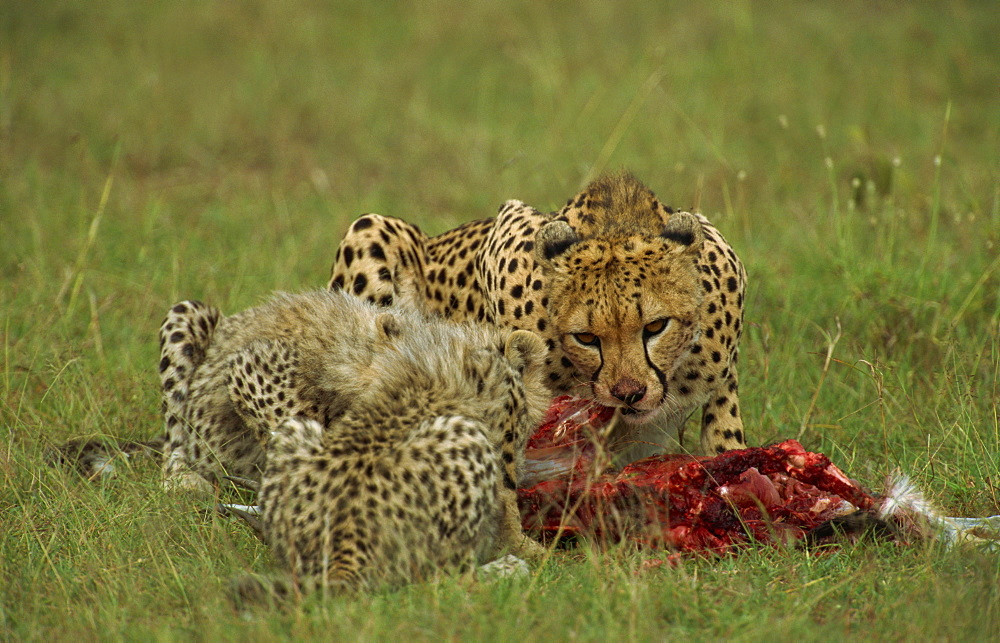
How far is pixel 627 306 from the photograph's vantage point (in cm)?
347

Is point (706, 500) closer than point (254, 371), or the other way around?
point (706, 500)

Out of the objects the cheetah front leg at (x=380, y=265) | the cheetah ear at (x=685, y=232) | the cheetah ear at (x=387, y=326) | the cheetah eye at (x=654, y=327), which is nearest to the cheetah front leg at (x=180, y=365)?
the cheetah front leg at (x=380, y=265)

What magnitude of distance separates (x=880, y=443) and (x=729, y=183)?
3115 mm

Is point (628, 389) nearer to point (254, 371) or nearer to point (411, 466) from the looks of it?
point (411, 466)

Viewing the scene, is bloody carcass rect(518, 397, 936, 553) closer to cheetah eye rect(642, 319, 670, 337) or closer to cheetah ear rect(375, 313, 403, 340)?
cheetah eye rect(642, 319, 670, 337)

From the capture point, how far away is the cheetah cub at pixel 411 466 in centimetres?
284

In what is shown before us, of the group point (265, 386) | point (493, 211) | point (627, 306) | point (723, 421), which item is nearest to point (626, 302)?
point (627, 306)

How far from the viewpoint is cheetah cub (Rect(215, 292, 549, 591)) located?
2836 mm

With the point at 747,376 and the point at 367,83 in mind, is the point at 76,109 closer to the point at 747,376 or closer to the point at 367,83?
the point at 367,83

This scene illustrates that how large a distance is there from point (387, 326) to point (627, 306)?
81 cm

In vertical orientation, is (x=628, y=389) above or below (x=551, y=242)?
below

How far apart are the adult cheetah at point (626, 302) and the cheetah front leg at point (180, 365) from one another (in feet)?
3.50

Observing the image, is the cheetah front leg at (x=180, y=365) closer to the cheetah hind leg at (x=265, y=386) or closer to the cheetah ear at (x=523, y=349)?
the cheetah hind leg at (x=265, y=386)

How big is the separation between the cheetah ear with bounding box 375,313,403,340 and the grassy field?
31.6 inches
